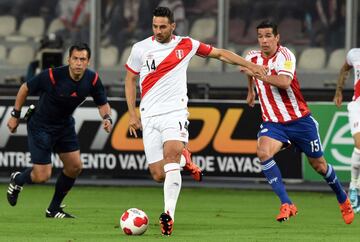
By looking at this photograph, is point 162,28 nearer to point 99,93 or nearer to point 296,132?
point 99,93

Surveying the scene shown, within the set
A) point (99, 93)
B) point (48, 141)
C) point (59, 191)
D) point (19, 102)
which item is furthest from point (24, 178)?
point (99, 93)

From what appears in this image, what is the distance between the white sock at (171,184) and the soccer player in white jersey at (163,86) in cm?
10

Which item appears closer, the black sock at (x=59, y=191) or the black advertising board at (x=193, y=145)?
the black sock at (x=59, y=191)

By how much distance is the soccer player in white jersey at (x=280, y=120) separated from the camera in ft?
48.6

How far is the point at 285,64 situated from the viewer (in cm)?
1473

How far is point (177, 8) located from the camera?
25.0 metres

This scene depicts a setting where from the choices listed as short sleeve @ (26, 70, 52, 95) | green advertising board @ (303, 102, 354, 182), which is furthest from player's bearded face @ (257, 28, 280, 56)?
green advertising board @ (303, 102, 354, 182)

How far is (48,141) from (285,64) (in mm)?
2869

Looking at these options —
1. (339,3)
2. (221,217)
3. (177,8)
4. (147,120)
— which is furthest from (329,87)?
(147,120)

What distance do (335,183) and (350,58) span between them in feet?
7.56

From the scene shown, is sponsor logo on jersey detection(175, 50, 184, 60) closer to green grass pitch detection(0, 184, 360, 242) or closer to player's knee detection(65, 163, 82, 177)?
green grass pitch detection(0, 184, 360, 242)

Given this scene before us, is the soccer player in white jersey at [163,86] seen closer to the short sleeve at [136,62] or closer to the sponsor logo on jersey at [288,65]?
the short sleeve at [136,62]

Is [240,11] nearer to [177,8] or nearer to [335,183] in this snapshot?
[177,8]

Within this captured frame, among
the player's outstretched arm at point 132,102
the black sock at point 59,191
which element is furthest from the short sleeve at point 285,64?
the black sock at point 59,191
